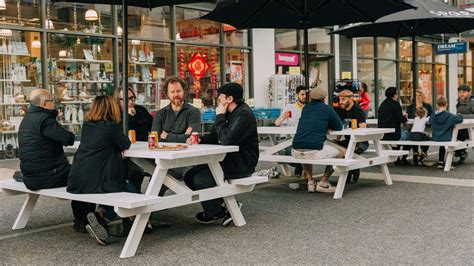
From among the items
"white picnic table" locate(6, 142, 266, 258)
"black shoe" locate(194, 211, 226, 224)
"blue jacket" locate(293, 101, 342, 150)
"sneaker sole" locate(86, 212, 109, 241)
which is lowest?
"black shoe" locate(194, 211, 226, 224)

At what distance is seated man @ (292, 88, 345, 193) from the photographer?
7777 millimetres

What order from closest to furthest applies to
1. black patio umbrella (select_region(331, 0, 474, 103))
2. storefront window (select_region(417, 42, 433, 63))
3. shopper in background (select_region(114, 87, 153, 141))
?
shopper in background (select_region(114, 87, 153, 141)) → black patio umbrella (select_region(331, 0, 474, 103)) → storefront window (select_region(417, 42, 433, 63))

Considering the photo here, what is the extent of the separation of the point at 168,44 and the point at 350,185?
25.0ft

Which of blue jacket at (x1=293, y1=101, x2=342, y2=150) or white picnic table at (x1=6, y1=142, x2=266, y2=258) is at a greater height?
blue jacket at (x1=293, y1=101, x2=342, y2=150)

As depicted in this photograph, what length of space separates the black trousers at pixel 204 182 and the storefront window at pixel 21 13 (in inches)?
294

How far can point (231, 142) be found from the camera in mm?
6039

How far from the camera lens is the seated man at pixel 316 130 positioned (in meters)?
7.78

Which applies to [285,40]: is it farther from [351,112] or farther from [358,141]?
[358,141]

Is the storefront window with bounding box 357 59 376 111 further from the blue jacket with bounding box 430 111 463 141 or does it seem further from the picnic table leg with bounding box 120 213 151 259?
the picnic table leg with bounding box 120 213 151 259

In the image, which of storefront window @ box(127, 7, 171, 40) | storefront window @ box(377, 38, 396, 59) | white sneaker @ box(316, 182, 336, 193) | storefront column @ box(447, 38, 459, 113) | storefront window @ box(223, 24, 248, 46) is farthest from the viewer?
storefront column @ box(447, 38, 459, 113)

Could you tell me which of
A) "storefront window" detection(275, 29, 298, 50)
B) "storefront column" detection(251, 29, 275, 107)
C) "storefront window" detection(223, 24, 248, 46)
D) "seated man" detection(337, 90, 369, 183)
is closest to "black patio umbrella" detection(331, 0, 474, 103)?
"seated man" detection(337, 90, 369, 183)

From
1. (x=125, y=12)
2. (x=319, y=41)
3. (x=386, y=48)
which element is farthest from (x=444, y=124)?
(x=386, y=48)

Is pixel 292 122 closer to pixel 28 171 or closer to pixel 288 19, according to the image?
pixel 288 19

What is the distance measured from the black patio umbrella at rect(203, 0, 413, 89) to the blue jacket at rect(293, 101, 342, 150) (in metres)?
1.04
